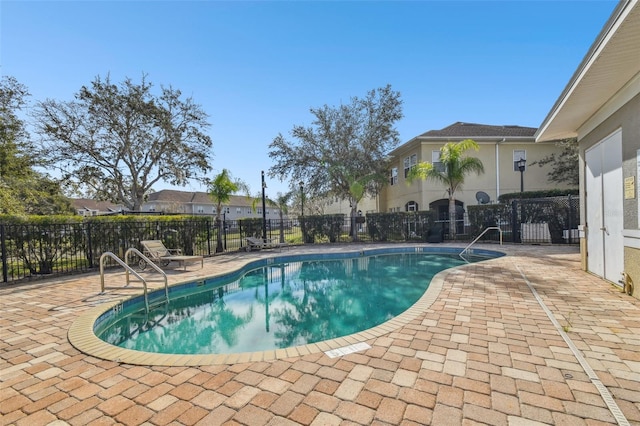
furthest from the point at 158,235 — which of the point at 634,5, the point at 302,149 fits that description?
the point at 634,5

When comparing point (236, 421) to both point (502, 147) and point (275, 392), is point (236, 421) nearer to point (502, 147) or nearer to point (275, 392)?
point (275, 392)

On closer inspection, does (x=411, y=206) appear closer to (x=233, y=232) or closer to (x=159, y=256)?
(x=233, y=232)

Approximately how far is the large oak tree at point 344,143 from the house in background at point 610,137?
12386mm

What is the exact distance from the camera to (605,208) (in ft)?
18.6

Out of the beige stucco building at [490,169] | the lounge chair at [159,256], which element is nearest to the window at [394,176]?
the beige stucco building at [490,169]

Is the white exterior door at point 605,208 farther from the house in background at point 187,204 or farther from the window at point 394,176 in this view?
the house in background at point 187,204

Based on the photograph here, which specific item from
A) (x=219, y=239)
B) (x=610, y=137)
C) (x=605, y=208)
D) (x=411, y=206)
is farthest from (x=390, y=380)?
(x=411, y=206)

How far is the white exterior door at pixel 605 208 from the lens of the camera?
5.14 metres

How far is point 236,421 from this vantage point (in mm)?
2018

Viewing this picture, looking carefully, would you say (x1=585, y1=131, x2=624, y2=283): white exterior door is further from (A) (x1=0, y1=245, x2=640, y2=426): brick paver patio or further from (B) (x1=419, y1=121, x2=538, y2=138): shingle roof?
(B) (x1=419, y1=121, x2=538, y2=138): shingle roof

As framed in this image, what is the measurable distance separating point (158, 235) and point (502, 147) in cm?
2088

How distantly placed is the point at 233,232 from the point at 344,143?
30.8 feet

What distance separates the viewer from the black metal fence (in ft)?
26.1

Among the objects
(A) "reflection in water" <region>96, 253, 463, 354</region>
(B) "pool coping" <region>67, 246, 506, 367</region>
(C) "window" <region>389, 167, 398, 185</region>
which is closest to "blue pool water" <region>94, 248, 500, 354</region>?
(A) "reflection in water" <region>96, 253, 463, 354</region>
